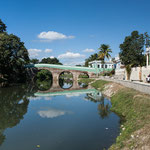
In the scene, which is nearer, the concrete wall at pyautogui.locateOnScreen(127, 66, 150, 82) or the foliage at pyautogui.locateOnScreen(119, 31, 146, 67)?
the concrete wall at pyautogui.locateOnScreen(127, 66, 150, 82)

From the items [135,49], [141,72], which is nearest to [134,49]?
[135,49]

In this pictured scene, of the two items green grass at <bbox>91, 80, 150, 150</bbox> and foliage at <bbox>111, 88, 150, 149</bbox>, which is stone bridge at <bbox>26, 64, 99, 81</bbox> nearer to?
green grass at <bbox>91, 80, 150, 150</bbox>

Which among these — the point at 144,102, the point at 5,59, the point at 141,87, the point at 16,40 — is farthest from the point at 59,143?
the point at 16,40

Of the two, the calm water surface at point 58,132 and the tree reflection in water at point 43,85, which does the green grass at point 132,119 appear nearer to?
the calm water surface at point 58,132

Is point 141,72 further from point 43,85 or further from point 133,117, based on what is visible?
point 43,85

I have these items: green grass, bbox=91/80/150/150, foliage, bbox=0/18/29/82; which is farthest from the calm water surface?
foliage, bbox=0/18/29/82

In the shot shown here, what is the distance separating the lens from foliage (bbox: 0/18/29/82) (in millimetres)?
38812

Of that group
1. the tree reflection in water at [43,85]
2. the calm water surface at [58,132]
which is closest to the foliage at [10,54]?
the tree reflection in water at [43,85]

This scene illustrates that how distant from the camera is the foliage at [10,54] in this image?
127 ft

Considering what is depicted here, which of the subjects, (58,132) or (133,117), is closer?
(58,132)

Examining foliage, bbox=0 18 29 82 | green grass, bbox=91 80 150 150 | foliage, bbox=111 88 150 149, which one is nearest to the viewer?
green grass, bbox=91 80 150 150

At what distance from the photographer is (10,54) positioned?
42219 millimetres

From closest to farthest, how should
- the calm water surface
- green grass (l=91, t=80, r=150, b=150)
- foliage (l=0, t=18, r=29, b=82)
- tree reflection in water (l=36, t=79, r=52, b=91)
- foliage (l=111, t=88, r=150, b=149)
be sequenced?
green grass (l=91, t=80, r=150, b=150) → foliage (l=111, t=88, r=150, b=149) → the calm water surface → foliage (l=0, t=18, r=29, b=82) → tree reflection in water (l=36, t=79, r=52, b=91)

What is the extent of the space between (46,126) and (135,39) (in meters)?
46.0
